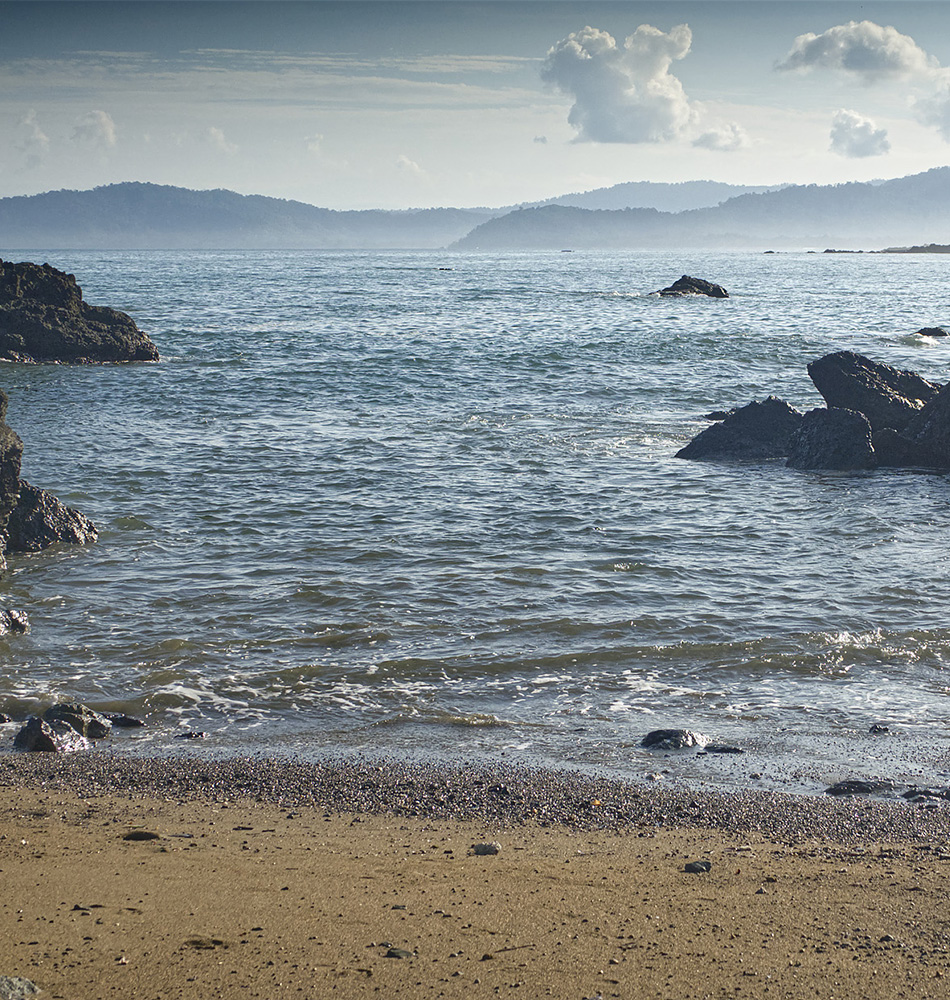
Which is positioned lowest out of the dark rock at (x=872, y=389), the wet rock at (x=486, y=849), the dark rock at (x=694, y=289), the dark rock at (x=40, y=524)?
the wet rock at (x=486, y=849)

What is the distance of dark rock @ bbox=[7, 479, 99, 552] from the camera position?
13.6 metres

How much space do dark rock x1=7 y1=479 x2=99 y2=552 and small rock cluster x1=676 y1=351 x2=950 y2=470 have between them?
39.0 ft

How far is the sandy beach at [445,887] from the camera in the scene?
15.8 feet

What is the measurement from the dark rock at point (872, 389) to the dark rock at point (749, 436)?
109cm

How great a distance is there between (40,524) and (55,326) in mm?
24797

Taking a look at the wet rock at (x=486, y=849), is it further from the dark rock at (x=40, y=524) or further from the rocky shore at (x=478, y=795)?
the dark rock at (x=40, y=524)

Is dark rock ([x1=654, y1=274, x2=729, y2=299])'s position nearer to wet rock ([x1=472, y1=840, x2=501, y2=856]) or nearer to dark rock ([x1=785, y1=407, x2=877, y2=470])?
dark rock ([x1=785, y1=407, x2=877, y2=470])

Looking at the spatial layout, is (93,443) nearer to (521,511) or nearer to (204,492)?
(204,492)

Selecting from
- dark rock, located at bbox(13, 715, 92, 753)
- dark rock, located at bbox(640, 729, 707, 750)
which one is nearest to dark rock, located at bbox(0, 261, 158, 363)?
dark rock, located at bbox(13, 715, 92, 753)

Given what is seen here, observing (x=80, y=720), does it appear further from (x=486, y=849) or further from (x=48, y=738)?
(x=486, y=849)

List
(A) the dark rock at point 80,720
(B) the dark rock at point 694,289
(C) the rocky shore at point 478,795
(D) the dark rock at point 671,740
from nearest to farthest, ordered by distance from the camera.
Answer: (C) the rocky shore at point 478,795, (D) the dark rock at point 671,740, (A) the dark rock at point 80,720, (B) the dark rock at point 694,289

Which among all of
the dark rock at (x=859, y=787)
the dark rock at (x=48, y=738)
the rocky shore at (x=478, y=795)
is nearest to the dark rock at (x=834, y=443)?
the dark rock at (x=859, y=787)

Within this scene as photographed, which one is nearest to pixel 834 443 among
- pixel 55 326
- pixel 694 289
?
pixel 55 326

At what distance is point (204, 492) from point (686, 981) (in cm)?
1377
